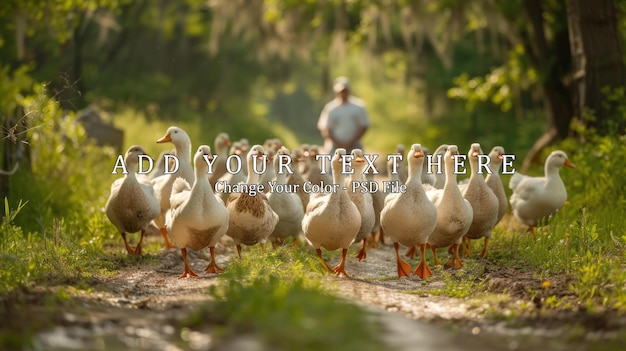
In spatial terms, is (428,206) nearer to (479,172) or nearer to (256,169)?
(479,172)

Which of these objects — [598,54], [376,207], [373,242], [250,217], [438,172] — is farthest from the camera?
[598,54]

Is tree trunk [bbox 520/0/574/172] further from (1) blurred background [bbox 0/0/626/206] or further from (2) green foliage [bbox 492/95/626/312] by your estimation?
(2) green foliage [bbox 492/95/626/312]

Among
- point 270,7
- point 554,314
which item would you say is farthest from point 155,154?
point 554,314

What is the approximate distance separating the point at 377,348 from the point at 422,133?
2541cm

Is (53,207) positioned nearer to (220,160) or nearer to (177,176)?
(177,176)

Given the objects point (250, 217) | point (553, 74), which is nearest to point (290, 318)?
point (250, 217)

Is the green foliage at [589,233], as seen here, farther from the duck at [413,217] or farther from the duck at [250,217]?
the duck at [250,217]

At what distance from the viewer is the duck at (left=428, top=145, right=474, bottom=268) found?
963 centimetres

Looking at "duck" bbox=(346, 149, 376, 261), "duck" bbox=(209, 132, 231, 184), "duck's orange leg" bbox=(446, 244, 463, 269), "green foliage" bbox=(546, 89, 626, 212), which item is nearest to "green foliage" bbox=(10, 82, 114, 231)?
"duck" bbox=(209, 132, 231, 184)

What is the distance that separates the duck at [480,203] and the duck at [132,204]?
3552mm

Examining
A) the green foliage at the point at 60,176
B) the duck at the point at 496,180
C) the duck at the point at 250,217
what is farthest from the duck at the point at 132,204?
the duck at the point at 496,180

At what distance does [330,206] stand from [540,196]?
3.41 metres

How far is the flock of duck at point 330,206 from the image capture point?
9.26m

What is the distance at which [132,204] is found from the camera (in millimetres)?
10375
